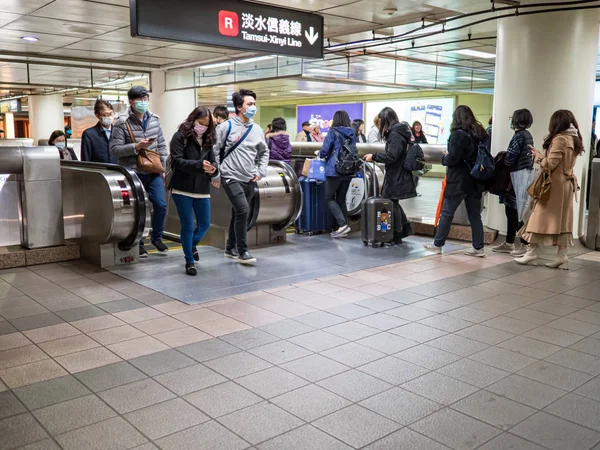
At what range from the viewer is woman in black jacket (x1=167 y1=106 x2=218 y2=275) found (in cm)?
559

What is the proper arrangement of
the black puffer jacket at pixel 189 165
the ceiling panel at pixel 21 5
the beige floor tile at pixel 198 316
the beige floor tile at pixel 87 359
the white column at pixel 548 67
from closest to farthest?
1. the beige floor tile at pixel 87 359
2. the beige floor tile at pixel 198 316
3. the black puffer jacket at pixel 189 165
4. the white column at pixel 548 67
5. the ceiling panel at pixel 21 5

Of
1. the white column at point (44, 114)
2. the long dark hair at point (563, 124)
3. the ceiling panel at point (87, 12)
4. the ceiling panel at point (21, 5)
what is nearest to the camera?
the long dark hair at point (563, 124)

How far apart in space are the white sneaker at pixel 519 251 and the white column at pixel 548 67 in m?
0.91

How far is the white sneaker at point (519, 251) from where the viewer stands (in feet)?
22.2

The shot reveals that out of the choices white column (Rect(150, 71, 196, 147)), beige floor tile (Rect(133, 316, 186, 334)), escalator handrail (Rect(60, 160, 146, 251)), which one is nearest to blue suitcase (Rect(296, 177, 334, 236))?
escalator handrail (Rect(60, 160, 146, 251))

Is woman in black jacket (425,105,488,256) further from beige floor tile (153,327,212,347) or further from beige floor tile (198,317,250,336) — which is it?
beige floor tile (153,327,212,347)

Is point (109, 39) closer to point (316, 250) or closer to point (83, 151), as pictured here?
point (83, 151)

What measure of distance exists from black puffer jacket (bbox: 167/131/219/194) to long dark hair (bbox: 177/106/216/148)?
0.04 metres

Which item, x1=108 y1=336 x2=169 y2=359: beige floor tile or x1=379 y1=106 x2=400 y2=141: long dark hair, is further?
x1=379 y1=106 x2=400 y2=141: long dark hair

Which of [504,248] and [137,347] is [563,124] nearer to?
[504,248]

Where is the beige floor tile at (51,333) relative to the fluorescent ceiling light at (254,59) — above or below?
below

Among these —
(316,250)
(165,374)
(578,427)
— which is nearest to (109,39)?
(316,250)

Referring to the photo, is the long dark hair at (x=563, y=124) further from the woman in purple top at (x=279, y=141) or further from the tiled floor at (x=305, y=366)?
the woman in purple top at (x=279, y=141)

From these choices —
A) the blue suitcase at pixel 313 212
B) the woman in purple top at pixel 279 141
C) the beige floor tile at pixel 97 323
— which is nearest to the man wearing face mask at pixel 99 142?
the blue suitcase at pixel 313 212
